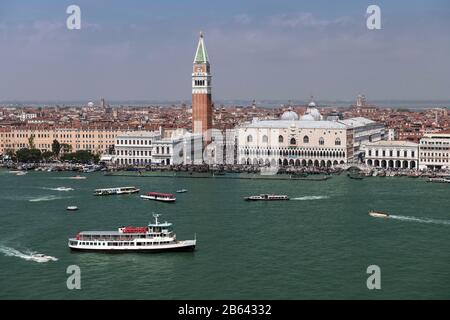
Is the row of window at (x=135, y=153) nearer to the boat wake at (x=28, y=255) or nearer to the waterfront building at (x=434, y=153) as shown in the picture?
the waterfront building at (x=434, y=153)

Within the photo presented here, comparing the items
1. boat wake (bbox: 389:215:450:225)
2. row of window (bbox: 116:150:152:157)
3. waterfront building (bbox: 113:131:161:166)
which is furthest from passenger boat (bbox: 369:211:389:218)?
row of window (bbox: 116:150:152:157)

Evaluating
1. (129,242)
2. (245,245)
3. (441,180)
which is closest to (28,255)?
(129,242)

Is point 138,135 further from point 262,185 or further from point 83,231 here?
point 83,231

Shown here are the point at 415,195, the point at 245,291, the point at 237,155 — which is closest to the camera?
the point at 245,291

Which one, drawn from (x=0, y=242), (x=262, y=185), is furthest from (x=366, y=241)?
(x=262, y=185)

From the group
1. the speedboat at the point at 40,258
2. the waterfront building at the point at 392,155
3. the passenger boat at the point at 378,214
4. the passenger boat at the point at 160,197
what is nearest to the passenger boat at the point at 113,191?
the passenger boat at the point at 160,197

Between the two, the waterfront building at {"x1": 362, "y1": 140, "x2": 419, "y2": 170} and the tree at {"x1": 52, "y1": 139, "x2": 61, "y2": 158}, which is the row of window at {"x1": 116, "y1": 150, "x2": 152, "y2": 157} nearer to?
the tree at {"x1": 52, "y1": 139, "x2": 61, "y2": 158}
